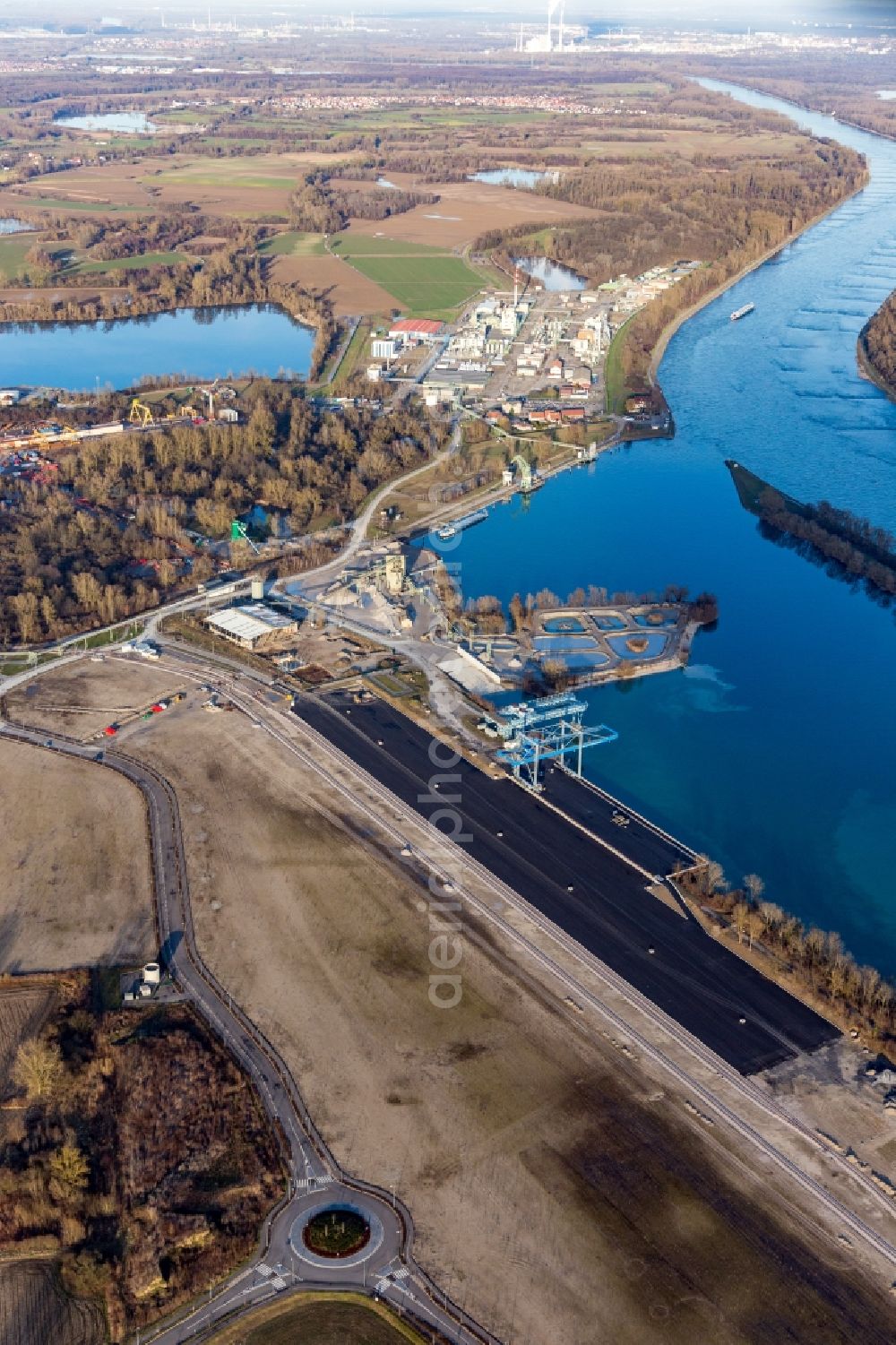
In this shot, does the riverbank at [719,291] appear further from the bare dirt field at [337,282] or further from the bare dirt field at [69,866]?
the bare dirt field at [69,866]

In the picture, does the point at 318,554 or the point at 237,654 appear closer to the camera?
the point at 237,654

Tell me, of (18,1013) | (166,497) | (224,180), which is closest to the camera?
(18,1013)

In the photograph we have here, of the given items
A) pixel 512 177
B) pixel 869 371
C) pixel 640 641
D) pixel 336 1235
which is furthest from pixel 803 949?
pixel 512 177

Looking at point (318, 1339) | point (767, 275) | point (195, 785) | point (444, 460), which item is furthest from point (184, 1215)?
→ point (767, 275)

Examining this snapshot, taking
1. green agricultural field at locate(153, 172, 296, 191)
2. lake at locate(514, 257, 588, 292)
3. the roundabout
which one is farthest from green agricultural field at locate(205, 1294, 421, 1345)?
green agricultural field at locate(153, 172, 296, 191)

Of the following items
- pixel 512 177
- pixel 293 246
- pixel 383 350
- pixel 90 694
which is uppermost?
pixel 512 177

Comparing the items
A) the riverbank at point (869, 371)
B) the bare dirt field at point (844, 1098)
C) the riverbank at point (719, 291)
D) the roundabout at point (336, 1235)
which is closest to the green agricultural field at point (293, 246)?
the riverbank at point (719, 291)

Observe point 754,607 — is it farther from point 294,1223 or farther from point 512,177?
point 512,177

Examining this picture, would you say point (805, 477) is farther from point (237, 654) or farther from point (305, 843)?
point (305, 843)
